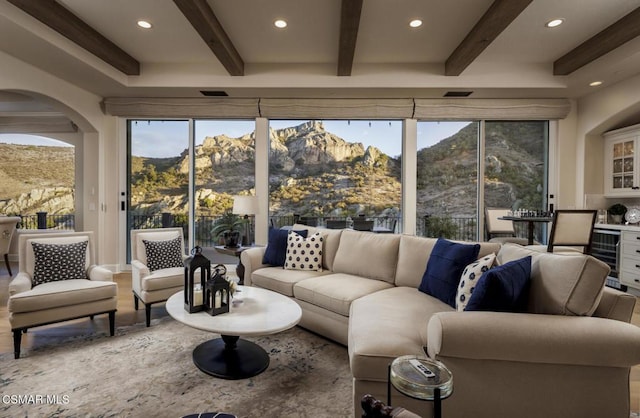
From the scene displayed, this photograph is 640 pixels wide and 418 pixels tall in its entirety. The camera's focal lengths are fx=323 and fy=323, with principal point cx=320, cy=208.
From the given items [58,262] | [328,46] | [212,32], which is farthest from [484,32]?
[58,262]

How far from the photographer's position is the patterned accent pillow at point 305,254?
10.7 feet

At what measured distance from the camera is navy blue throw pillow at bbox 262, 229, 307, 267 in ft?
11.2

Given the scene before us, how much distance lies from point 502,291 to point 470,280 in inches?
13.5

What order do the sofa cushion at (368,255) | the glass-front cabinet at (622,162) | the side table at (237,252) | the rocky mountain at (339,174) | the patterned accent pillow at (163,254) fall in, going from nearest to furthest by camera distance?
the sofa cushion at (368,255)
the patterned accent pillow at (163,254)
the side table at (237,252)
the glass-front cabinet at (622,162)
the rocky mountain at (339,174)

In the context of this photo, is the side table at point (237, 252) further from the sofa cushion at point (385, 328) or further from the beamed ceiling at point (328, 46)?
the beamed ceiling at point (328, 46)

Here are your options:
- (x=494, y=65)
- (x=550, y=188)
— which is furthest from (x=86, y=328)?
(x=550, y=188)

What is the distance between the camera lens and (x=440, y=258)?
2369 mm

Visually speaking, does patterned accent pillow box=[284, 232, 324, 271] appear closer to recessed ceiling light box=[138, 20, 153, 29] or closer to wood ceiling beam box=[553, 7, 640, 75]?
recessed ceiling light box=[138, 20, 153, 29]

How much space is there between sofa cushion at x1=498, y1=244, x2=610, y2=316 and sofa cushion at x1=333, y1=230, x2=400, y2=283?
125cm

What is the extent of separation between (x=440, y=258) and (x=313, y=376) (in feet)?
3.96

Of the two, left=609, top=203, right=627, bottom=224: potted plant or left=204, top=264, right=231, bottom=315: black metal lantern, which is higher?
left=609, top=203, right=627, bottom=224: potted plant

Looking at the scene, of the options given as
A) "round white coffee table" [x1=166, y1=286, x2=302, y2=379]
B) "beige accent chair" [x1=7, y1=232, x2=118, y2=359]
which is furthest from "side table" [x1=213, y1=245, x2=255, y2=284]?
"beige accent chair" [x1=7, y1=232, x2=118, y2=359]

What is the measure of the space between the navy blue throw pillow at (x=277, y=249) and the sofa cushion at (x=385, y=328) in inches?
49.1

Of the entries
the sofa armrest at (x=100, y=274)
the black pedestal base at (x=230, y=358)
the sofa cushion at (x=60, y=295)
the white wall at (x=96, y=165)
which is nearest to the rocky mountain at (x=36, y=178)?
the white wall at (x=96, y=165)
